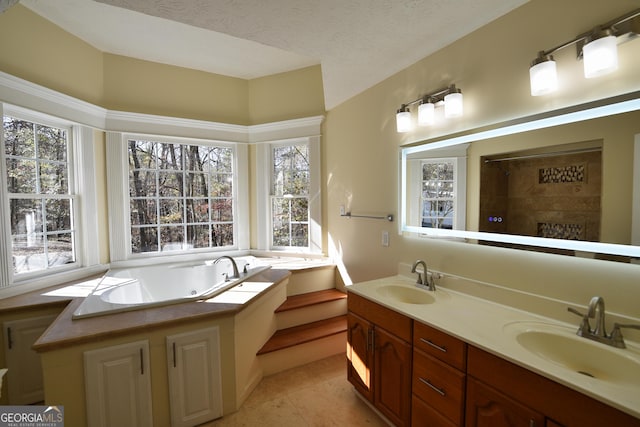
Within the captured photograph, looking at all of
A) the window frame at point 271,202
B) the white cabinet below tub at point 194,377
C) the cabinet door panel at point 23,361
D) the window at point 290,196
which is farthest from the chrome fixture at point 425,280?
the cabinet door panel at point 23,361

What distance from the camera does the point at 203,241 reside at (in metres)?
3.37

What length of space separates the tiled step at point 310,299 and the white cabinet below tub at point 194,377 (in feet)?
2.62

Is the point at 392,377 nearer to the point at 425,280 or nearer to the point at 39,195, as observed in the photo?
the point at 425,280

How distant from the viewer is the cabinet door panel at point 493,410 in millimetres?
965

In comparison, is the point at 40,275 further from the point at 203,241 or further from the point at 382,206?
the point at 382,206

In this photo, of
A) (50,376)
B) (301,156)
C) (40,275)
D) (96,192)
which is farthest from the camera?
(301,156)

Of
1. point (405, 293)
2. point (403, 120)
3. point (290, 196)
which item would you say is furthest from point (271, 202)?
point (405, 293)

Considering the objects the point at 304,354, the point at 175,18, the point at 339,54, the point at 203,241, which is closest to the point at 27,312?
the point at 203,241

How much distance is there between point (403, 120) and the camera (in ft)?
6.45

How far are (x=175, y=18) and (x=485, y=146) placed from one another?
1904 millimetres

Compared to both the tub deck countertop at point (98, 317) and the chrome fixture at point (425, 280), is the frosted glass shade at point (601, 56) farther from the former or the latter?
the tub deck countertop at point (98, 317)

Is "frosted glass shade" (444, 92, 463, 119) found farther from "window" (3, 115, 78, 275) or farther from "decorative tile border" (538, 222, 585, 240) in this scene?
"window" (3, 115, 78, 275)

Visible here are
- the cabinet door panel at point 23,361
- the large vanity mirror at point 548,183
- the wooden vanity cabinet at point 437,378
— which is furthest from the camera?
the cabinet door panel at point 23,361

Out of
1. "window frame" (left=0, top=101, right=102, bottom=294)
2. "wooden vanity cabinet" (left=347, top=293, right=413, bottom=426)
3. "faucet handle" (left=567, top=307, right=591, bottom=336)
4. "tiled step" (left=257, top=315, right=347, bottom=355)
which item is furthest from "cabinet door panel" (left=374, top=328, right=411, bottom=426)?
"window frame" (left=0, top=101, right=102, bottom=294)
